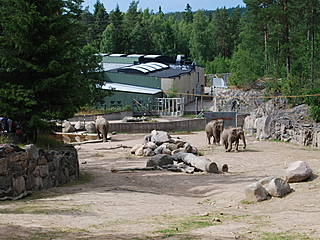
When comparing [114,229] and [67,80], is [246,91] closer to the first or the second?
[67,80]

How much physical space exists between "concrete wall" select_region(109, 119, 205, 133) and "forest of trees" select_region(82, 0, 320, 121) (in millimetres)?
7138

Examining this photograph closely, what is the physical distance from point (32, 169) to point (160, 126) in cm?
2936

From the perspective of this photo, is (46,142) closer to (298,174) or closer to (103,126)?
(298,174)

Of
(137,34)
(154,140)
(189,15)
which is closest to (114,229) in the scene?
(154,140)

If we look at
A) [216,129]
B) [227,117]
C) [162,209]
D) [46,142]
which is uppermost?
[227,117]

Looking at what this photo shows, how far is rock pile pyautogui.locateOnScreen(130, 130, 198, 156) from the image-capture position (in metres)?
27.3

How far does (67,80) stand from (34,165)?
4.23 metres

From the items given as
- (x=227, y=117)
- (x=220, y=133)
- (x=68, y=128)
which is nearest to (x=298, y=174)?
(x=220, y=133)

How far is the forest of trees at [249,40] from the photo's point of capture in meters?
47.9

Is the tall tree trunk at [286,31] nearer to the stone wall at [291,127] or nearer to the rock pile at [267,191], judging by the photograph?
the stone wall at [291,127]

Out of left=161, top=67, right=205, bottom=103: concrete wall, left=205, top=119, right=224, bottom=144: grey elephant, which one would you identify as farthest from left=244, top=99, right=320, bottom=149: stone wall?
left=161, top=67, right=205, bottom=103: concrete wall

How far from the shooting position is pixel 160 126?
45.6 m

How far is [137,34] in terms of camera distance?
339ft

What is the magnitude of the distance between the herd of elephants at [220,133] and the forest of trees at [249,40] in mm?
5524
